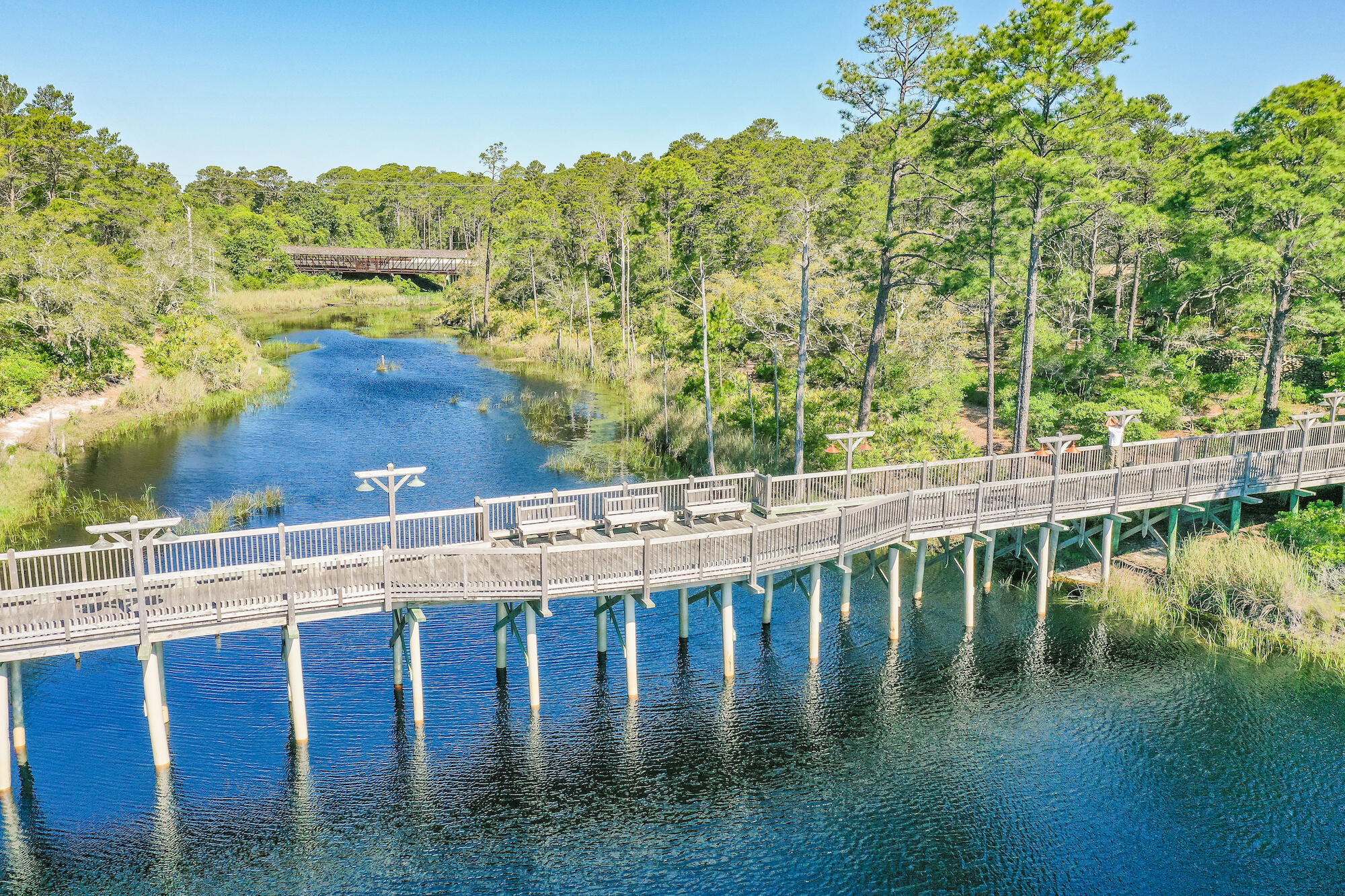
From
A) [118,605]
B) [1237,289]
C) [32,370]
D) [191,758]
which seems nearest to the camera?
[118,605]

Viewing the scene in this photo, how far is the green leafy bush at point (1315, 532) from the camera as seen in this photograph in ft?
81.2

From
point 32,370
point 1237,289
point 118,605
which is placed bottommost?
point 118,605

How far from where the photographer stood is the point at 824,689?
73.0 feet

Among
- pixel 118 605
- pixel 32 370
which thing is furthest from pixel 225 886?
pixel 32 370

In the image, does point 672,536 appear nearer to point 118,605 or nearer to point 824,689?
point 824,689

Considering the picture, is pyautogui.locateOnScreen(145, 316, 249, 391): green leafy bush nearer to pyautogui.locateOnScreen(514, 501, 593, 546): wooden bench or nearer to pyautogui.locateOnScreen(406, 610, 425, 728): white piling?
pyautogui.locateOnScreen(514, 501, 593, 546): wooden bench

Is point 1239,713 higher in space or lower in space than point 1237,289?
lower

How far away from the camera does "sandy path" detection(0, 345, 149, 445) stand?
39906 millimetres

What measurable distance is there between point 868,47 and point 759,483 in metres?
15.5

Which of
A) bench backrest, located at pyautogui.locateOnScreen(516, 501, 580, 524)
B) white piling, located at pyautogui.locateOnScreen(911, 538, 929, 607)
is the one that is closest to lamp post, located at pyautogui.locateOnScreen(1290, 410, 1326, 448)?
white piling, located at pyautogui.locateOnScreen(911, 538, 929, 607)

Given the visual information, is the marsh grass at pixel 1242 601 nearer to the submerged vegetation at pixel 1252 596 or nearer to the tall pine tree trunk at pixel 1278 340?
the submerged vegetation at pixel 1252 596

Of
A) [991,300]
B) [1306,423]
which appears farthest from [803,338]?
[1306,423]

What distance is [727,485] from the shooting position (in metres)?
24.6

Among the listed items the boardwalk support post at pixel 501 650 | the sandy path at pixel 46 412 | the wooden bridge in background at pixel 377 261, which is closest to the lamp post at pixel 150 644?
the boardwalk support post at pixel 501 650
